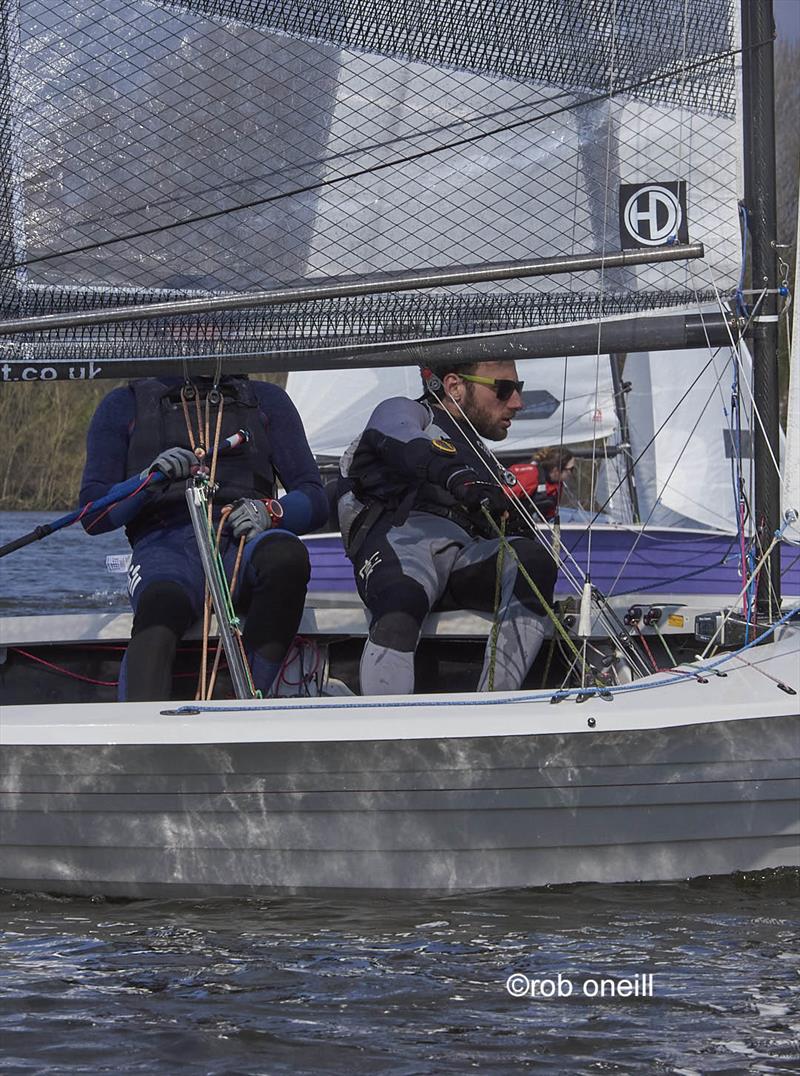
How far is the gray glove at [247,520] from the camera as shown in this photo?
162 inches

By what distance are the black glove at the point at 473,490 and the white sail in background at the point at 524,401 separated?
25.9ft

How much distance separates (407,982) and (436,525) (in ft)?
5.17

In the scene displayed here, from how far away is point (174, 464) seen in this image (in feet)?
13.2

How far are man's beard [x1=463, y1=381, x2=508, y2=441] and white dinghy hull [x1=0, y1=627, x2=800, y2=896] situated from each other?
3.55ft

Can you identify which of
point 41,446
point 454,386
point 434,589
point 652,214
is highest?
point 41,446

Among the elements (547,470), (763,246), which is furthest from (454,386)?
(547,470)

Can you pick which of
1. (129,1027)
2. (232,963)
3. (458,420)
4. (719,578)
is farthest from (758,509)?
(719,578)

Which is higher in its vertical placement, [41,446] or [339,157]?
[41,446]

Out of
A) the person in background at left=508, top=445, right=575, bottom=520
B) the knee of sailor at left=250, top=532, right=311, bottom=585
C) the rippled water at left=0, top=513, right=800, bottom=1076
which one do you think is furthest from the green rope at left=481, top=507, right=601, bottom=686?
the person in background at left=508, top=445, right=575, bottom=520

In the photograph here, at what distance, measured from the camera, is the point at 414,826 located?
11.3 ft

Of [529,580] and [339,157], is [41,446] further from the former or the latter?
[529,580]

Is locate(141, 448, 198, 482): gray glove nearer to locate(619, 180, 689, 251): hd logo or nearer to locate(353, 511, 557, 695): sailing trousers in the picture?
locate(353, 511, 557, 695): sailing trousers

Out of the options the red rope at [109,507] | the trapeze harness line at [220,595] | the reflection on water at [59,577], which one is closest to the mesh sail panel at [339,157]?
the red rope at [109,507]

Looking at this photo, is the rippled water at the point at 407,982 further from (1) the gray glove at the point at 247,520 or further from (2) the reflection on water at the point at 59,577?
(2) the reflection on water at the point at 59,577
